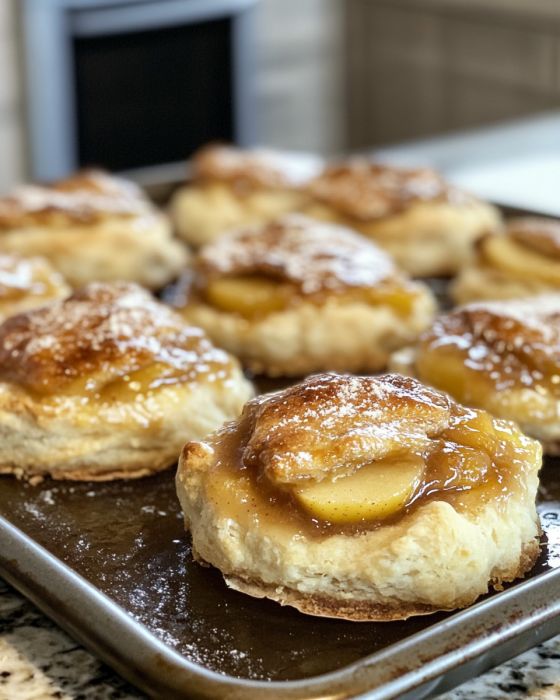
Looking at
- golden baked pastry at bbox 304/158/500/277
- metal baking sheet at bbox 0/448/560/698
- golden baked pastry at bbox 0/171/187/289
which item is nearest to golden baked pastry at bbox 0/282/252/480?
metal baking sheet at bbox 0/448/560/698

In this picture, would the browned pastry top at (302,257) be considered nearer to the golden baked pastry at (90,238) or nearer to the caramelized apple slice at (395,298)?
the caramelized apple slice at (395,298)

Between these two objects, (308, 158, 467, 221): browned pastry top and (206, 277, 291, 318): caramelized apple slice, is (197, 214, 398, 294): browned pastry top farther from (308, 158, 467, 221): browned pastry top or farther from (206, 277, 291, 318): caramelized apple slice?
(308, 158, 467, 221): browned pastry top

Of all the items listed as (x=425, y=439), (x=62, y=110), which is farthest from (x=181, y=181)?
(x=425, y=439)

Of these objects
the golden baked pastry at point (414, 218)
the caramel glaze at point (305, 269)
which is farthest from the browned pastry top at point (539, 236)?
the caramel glaze at point (305, 269)

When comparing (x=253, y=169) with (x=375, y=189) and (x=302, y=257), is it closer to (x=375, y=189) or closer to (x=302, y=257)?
(x=375, y=189)

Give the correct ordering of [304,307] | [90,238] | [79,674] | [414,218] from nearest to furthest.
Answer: [79,674] → [304,307] → [90,238] → [414,218]

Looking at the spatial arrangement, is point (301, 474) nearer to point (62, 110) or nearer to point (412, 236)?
point (412, 236)

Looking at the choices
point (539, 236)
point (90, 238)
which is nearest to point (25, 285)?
point (90, 238)
